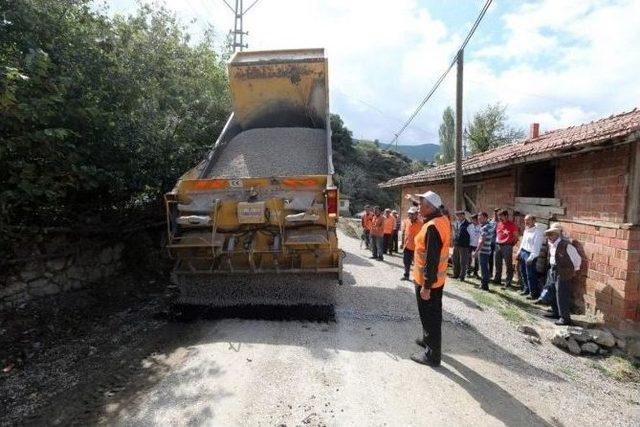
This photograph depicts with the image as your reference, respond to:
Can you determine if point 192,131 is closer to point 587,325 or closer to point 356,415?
point 356,415

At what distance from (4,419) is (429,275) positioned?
3475mm

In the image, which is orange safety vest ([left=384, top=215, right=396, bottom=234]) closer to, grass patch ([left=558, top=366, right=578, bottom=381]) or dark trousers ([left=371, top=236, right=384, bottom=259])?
dark trousers ([left=371, top=236, right=384, bottom=259])

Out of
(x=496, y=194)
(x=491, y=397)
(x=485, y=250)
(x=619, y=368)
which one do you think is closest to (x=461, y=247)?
(x=485, y=250)

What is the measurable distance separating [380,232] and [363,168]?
1191 inches

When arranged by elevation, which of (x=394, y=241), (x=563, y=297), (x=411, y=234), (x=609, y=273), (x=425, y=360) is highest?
(x=411, y=234)

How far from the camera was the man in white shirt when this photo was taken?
6934 mm

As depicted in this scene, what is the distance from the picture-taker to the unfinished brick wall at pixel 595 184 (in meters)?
5.68

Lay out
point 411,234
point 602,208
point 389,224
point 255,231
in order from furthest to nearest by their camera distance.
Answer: point 389,224 < point 411,234 < point 602,208 < point 255,231

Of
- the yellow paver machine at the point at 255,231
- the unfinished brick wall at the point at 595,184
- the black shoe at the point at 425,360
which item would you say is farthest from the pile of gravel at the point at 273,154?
the unfinished brick wall at the point at 595,184

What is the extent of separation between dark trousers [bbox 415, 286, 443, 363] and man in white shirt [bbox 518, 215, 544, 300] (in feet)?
12.6

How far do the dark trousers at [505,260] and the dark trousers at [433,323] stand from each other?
4.54 meters

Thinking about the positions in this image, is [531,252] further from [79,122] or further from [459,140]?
[79,122]

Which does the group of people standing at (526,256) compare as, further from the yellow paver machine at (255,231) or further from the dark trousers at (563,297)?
the yellow paver machine at (255,231)

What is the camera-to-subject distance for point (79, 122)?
4.97 metres
